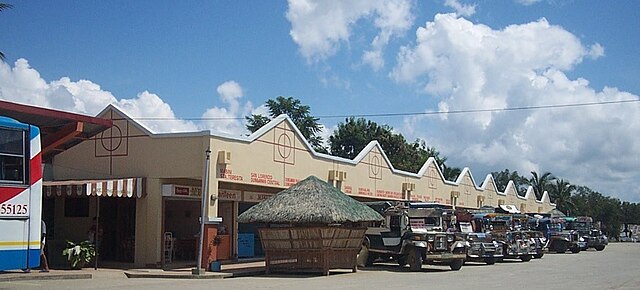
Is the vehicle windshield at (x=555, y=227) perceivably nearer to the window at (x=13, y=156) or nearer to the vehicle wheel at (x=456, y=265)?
the vehicle wheel at (x=456, y=265)

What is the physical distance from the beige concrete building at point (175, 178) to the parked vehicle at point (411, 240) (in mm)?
4260

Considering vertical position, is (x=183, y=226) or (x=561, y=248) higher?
(x=183, y=226)

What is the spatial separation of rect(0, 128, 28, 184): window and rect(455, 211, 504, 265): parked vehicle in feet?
54.2

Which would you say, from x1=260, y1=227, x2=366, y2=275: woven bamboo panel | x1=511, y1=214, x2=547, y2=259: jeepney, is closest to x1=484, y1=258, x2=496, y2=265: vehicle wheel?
Result: x1=511, y1=214, x2=547, y2=259: jeepney

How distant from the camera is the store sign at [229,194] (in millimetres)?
27959

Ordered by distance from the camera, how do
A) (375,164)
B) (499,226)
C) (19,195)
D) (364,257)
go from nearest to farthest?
1. (19,195)
2. (364,257)
3. (499,226)
4. (375,164)

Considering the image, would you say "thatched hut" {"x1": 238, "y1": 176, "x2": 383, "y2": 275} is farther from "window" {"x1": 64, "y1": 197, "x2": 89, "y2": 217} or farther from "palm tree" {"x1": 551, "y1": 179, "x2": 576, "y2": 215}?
"palm tree" {"x1": 551, "y1": 179, "x2": 576, "y2": 215}

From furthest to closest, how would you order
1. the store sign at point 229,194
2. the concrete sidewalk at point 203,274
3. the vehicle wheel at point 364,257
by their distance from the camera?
the store sign at point 229,194 < the vehicle wheel at point 364,257 < the concrete sidewalk at point 203,274

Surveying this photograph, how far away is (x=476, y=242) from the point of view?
92.3 ft

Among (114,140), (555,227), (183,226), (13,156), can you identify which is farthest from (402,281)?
(555,227)

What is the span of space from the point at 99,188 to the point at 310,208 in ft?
21.9

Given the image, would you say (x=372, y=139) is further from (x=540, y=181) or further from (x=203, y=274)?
(x=203, y=274)

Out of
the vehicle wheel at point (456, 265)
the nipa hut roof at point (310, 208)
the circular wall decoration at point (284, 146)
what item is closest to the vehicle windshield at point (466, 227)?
the vehicle wheel at point (456, 265)

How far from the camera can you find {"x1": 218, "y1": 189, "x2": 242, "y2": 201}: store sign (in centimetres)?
2796
